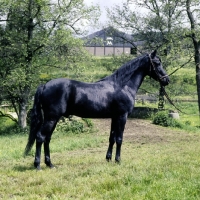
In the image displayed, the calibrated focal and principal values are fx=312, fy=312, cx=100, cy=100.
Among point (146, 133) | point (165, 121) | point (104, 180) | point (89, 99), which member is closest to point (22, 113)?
point (146, 133)

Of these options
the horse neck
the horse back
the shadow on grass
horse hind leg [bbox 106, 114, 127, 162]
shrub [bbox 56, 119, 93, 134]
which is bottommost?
shrub [bbox 56, 119, 93, 134]

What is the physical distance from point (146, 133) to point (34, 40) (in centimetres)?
893

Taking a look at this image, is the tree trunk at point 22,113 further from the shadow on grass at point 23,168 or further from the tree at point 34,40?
the shadow on grass at point 23,168

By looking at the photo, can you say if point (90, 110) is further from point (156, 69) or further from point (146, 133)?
point (146, 133)

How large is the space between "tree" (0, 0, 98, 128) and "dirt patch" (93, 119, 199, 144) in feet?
16.0

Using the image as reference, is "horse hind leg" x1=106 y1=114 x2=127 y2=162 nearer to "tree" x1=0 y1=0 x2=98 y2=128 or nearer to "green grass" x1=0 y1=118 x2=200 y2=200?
"green grass" x1=0 y1=118 x2=200 y2=200

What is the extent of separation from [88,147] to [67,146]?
860 millimetres

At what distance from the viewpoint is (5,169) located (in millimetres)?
7578

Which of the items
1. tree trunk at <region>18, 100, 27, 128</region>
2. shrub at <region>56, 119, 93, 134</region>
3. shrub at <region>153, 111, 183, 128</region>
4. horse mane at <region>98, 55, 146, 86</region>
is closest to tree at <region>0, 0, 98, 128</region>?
tree trunk at <region>18, 100, 27, 128</region>

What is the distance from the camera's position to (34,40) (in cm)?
1928

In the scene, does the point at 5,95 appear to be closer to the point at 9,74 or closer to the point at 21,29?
the point at 9,74

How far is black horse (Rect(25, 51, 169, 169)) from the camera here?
301 inches

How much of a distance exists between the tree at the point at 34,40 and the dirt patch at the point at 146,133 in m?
4.89

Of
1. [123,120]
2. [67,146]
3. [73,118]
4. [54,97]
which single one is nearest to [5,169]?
[54,97]
